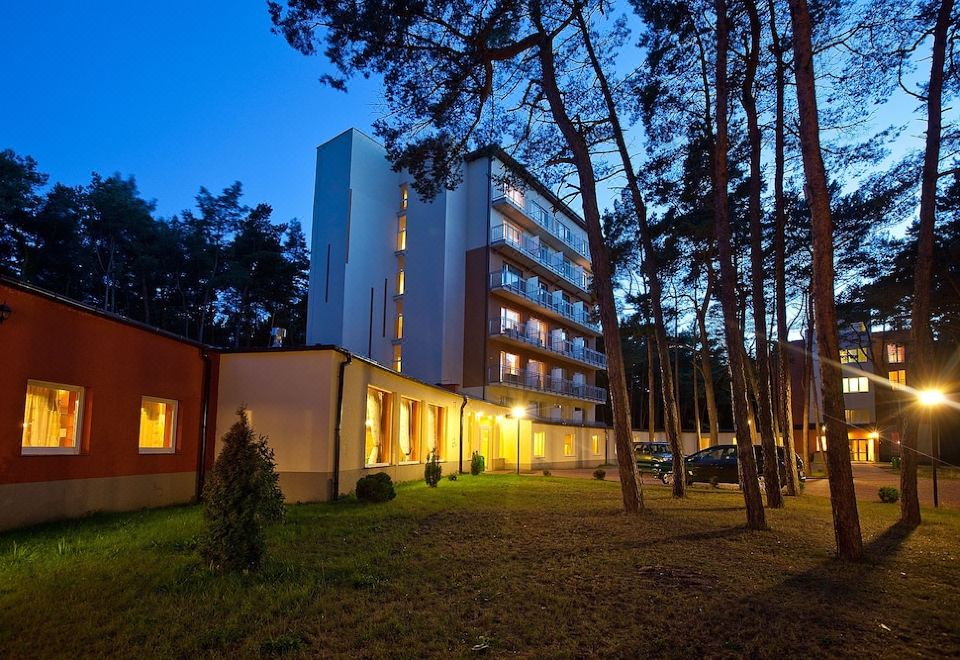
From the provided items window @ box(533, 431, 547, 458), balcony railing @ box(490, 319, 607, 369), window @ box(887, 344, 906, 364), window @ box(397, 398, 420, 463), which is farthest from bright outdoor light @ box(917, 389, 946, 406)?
window @ box(887, 344, 906, 364)

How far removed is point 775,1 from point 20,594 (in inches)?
593

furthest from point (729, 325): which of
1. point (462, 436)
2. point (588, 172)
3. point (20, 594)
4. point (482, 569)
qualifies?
point (462, 436)

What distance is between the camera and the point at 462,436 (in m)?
21.8

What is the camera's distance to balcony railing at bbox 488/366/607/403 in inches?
1195

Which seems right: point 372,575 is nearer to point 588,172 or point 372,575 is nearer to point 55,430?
point 55,430

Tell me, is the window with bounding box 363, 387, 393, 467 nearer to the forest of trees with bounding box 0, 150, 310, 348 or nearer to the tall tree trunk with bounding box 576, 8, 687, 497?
the tall tree trunk with bounding box 576, 8, 687, 497

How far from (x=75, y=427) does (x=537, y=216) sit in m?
29.1

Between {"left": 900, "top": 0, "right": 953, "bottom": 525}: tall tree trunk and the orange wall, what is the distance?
1347cm

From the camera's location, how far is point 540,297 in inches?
1351

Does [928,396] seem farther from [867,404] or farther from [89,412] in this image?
[867,404]

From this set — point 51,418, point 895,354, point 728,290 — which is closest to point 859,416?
point 895,354

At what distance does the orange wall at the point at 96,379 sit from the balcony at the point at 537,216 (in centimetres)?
2074

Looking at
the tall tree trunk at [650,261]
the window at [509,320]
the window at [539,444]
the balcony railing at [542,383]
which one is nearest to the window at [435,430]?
the tall tree trunk at [650,261]

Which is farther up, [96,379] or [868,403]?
[868,403]
